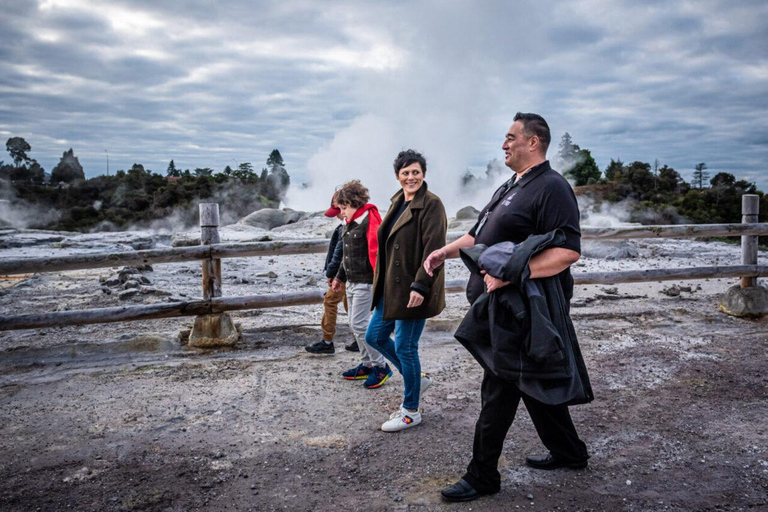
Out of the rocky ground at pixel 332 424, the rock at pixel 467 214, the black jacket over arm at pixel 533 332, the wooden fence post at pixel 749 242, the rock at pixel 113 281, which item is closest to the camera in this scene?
the black jacket over arm at pixel 533 332

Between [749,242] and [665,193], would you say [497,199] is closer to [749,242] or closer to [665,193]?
[749,242]

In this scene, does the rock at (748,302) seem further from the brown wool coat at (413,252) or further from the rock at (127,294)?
the rock at (127,294)

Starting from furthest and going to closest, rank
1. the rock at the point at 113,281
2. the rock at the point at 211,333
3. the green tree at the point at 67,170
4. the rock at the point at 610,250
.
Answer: the green tree at the point at 67,170, the rock at the point at 610,250, the rock at the point at 113,281, the rock at the point at 211,333

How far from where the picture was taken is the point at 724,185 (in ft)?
57.4

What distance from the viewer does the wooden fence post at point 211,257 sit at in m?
5.59

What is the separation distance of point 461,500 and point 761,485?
1560mm

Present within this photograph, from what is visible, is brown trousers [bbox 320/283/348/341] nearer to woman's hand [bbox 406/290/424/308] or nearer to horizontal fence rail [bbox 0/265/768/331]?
horizontal fence rail [bbox 0/265/768/331]

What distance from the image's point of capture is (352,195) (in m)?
4.38

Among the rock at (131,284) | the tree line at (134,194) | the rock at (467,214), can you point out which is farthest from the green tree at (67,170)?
the rock at (131,284)

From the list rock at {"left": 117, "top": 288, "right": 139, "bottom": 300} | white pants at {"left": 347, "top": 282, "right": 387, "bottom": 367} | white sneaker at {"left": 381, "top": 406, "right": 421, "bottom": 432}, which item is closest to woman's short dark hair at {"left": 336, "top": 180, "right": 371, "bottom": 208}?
white pants at {"left": 347, "top": 282, "right": 387, "bottom": 367}

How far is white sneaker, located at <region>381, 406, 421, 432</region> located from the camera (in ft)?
11.7

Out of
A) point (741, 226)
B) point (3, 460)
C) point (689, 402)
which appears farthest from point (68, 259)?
point (741, 226)

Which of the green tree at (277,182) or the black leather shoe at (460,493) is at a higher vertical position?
the green tree at (277,182)

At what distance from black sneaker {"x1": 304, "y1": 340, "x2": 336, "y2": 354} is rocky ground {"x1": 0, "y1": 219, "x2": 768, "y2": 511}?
12cm
